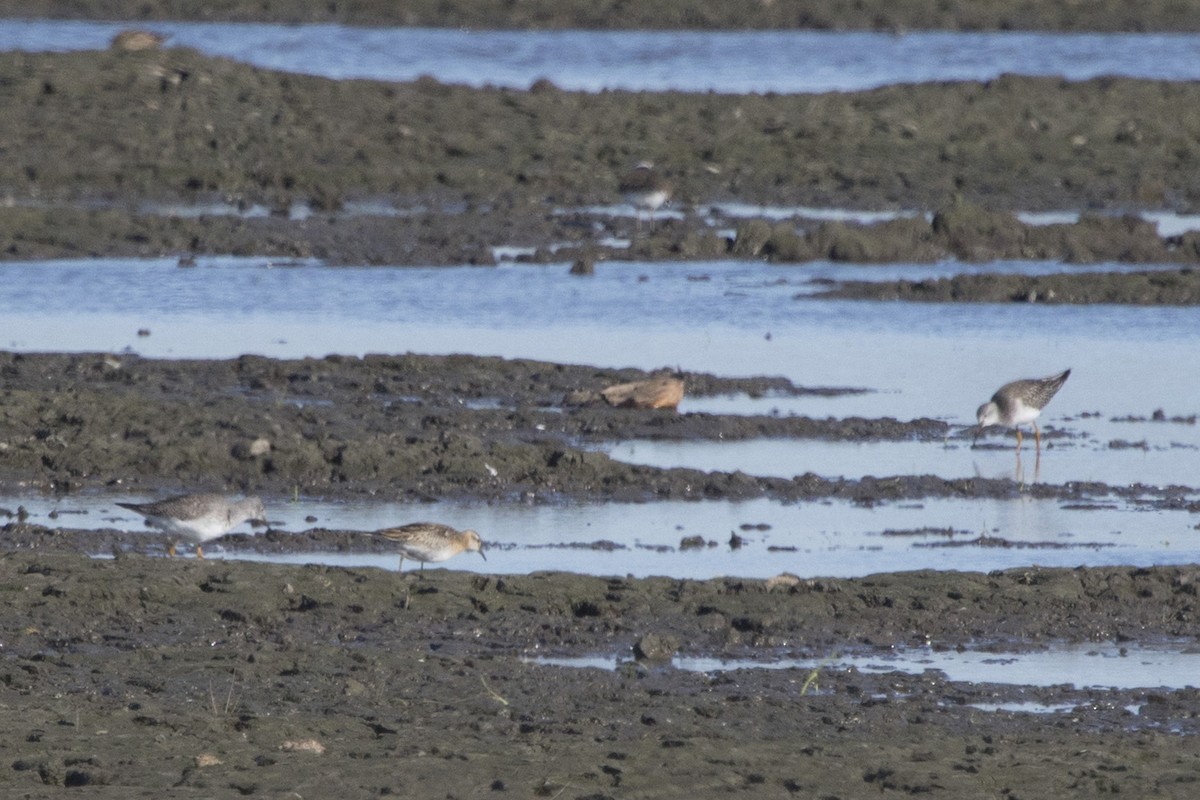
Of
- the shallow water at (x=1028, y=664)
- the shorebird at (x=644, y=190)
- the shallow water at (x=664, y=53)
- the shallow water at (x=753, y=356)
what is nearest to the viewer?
the shallow water at (x=1028, y=664)

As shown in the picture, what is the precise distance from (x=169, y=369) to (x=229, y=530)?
209 inches

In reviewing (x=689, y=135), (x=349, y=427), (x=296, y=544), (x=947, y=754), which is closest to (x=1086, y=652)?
(x=947, y=754)

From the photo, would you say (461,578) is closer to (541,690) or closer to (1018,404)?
(541,690)

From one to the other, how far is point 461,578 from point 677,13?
39.1m

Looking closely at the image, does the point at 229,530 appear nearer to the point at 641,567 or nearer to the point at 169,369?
the point at 641,567

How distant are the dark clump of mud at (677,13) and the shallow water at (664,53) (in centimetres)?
77

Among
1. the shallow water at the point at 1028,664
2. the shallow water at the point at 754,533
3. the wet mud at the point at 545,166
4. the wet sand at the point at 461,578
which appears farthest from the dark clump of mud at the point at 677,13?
the shallow water at the point at 1028,664

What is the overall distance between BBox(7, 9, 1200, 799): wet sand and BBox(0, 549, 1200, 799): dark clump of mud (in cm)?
2

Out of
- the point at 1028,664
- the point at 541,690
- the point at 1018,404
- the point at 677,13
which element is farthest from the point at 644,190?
the point at 677,13


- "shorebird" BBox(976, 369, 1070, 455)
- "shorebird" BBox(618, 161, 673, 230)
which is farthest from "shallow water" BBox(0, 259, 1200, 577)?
"shorebird" BBox(618, 161, 673, 230)

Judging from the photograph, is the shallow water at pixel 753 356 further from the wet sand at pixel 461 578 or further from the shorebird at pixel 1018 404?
the wet sand at pixel 461 578

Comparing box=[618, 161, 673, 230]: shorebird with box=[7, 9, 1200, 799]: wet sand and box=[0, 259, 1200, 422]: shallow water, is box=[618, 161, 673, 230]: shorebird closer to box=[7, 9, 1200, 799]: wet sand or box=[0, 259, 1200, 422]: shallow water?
box=[7, 9, 1200, 799]: wet sand

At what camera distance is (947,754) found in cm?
781

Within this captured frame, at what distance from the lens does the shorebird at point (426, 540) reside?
1065 centimetres
